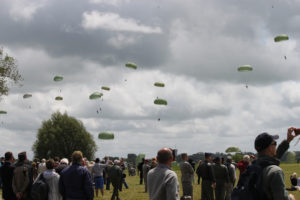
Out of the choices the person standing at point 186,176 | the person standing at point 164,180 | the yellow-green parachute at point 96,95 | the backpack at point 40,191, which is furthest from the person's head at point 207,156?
the yellow-green parachute at point 96,95

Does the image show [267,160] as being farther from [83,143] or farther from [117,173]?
[83,143]

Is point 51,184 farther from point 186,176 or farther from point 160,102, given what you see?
point 160,102

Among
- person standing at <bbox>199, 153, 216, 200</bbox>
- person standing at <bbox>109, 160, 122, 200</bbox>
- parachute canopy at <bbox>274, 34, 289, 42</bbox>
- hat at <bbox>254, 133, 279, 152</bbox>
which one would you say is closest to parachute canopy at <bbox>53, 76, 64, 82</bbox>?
parachute canopy at <bbox>274, 34, 289, 42</bbox>

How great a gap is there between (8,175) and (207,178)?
6.66 metres

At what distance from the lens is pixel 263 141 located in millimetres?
4570

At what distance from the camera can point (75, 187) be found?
858 centimetres

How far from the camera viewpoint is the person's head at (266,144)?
4.54m

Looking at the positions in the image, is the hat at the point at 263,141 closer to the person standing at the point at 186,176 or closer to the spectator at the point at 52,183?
the spectator at the point at 52,183

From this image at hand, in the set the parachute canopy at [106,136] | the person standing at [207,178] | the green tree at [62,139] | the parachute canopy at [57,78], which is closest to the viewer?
the person standing at [207,178]

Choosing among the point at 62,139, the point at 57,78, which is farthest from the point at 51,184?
the point at 62,139

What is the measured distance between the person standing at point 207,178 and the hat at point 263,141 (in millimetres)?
9816

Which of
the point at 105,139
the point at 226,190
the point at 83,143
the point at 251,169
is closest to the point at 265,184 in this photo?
the point at 251,169

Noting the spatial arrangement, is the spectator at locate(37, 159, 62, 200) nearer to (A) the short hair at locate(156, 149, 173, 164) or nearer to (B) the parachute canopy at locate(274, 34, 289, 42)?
(A) the short hair at locate(156, 149, 173, 164)

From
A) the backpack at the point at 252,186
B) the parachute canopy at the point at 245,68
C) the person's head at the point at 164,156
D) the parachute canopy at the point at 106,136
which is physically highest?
the parachute canopy at the point at 245,68
